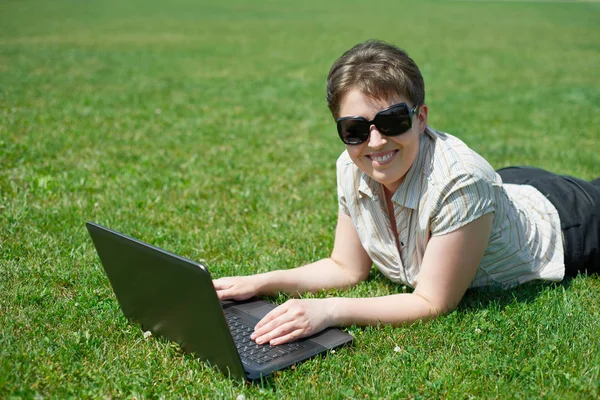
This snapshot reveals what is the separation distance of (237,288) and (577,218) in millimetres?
2058

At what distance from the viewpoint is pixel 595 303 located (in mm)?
3645

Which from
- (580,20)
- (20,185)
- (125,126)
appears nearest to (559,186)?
(20,185)

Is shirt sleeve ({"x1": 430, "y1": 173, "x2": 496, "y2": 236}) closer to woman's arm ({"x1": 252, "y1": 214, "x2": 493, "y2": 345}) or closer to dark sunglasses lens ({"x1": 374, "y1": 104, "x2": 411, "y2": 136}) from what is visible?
woman's arm ({"x1": 252, "y1": 214, "x2": 493, "y2": 345})

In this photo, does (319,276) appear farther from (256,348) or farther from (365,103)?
(365,103)

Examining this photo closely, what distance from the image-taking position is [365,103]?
10.1 feet

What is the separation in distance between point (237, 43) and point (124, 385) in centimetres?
1899

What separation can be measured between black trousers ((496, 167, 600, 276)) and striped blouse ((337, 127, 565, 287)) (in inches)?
2.8

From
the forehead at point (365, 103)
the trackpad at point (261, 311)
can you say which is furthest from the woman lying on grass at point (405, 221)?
the trackpad at point (261, 311)

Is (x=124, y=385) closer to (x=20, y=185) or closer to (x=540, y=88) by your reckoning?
(x=20, y=185)

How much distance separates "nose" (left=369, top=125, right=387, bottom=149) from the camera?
3.10 m

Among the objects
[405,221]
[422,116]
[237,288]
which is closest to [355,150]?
[422,116]

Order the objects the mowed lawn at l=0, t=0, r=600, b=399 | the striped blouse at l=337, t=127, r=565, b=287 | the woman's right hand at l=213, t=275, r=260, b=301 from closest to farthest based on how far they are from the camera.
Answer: the mowed lawn at l=0, t=0, r=600, b=399
the striped blouse at l=337, t=127, r=565, b=287
the woman's right hand at l=213, t=275, r=260, b=301

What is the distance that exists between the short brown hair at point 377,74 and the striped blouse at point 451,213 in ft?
1.13

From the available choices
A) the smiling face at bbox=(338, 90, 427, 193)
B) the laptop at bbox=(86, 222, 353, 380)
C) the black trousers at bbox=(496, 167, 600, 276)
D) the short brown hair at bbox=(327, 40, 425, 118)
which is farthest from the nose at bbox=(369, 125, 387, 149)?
the black trousers at bbox=(496, 167, 600, 276)
